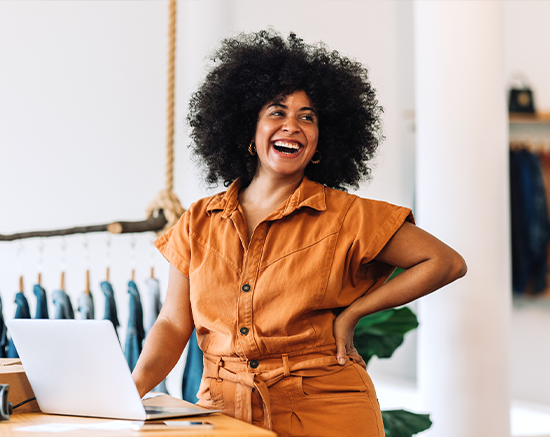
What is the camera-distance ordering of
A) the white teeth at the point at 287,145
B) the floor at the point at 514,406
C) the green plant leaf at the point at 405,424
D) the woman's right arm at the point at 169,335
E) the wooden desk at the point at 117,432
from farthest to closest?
the floor at the point at 514,406 < the green plant leaf at the point at 405,424 < the white teeth at the point at 287,145 < the woman's right arm at the point at 169,335 < the wooden desk at the point at 117,432

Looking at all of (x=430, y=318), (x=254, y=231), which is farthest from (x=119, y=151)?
(x=254, y=231)

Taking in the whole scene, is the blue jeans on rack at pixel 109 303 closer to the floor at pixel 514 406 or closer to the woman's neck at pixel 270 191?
the woman's neck at pixel 270 191

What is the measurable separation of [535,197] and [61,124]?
9.71 ft

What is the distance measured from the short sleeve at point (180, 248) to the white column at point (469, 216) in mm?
1183

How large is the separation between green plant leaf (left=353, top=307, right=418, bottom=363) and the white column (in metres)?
0.13

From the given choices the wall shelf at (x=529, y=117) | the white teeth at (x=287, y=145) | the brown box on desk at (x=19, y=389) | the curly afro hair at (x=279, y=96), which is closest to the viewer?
the brown box on desk at (x=19, y=389)

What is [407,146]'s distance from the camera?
4.33 meters

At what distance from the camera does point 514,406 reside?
3.85 metres

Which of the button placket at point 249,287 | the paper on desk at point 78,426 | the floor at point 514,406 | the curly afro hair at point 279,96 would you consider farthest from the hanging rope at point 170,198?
the floor at point 514,406

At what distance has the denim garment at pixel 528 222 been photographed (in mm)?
3916

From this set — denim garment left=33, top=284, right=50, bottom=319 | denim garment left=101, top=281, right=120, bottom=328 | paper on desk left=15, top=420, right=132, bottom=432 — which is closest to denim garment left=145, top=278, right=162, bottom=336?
denim garment left=101, top=281, right=120, bottom=328

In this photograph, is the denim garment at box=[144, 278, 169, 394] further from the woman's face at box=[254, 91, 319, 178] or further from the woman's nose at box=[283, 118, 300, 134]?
the woman's nose at box=[283, 118, 300, 134]

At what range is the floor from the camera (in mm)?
3104

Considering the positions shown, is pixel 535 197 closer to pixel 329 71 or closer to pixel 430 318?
pixel 430 318
